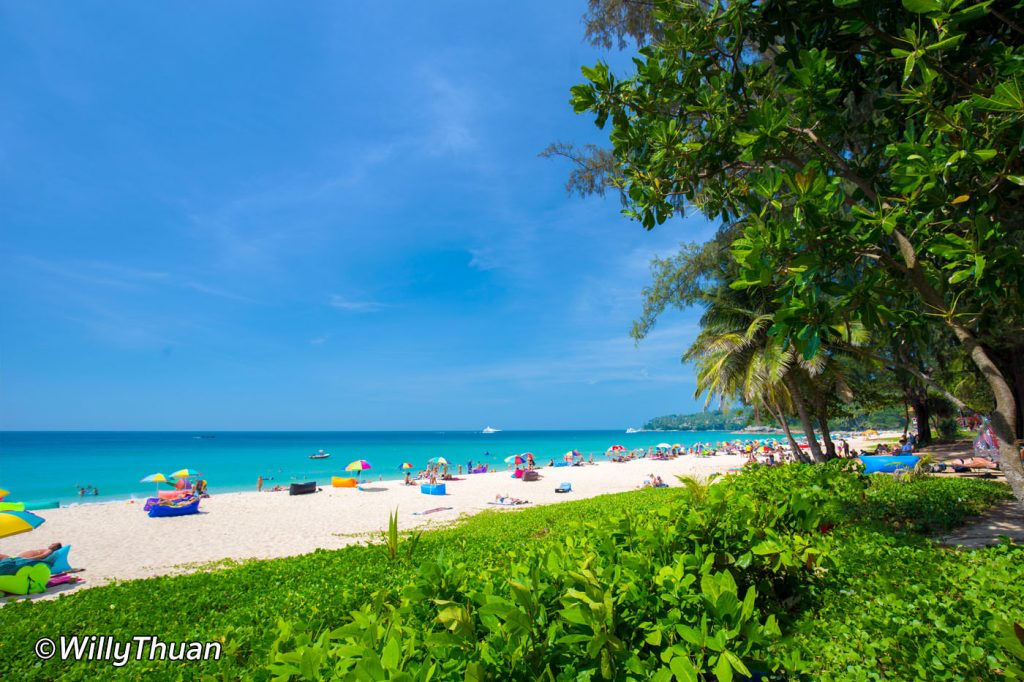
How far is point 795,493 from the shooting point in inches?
143

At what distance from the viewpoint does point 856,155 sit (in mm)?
5211

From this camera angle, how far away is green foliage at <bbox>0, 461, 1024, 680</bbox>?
1.60m

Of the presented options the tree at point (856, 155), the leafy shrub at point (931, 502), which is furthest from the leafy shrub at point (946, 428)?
the tree at point (856, 155)

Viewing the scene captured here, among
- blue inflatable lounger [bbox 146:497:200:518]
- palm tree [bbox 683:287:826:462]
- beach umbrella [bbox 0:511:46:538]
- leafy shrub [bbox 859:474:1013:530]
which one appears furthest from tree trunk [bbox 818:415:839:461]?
blue inflatable lounger [bbox 146:497:200:518]

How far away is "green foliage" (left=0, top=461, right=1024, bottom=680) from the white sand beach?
5.23 metres

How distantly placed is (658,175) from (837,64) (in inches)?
72.0

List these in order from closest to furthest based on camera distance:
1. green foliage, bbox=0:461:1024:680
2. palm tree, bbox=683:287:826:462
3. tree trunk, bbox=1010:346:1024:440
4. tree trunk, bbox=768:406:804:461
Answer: green foliage, bbox=0:461:1024:680, tree trunk, bbox=1010:346:1024:440, palm tree, bbox=683:287:826:462, tree trunk, bbox=768:406:804:461

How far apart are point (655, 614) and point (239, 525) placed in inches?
858

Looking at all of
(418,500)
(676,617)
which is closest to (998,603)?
(676,617)

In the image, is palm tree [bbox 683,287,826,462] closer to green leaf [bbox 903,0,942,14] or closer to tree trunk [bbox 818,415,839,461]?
tree trunk [bbox 818,415,839,461]

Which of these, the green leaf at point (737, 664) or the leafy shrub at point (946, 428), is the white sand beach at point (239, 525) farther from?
the leafy shrub at point (946, 428)

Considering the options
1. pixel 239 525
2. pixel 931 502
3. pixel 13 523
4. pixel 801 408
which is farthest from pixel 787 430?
pixel 239 525

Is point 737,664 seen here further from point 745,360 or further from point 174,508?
point 174,508

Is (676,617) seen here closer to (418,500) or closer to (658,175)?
(658,175)
